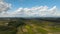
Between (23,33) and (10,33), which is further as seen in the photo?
(10,33)

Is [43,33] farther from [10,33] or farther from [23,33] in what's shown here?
[10,33]

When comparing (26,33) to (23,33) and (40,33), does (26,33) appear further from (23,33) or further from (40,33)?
(40,33)

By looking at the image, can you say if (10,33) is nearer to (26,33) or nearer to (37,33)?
(26,33)

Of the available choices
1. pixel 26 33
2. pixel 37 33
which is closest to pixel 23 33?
pixel 26 33

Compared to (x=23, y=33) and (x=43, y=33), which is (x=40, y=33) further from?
(x=23, y=33)

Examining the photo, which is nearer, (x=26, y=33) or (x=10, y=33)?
(x=26, y=33)

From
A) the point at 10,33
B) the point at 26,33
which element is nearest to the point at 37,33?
the point at 26,33

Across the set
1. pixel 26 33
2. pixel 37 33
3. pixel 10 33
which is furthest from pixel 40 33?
pixel 10 33

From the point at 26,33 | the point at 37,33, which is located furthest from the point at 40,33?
the point at 26,33
